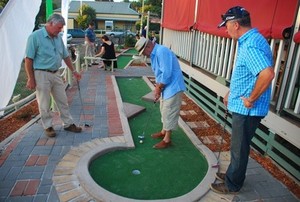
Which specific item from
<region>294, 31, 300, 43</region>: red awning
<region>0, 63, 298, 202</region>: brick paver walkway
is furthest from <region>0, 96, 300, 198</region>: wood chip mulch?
<region>294, 31, 300, 43</region>: red awning

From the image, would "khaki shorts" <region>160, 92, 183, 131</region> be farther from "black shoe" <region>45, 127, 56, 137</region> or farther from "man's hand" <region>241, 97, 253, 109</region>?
"black shoe" <region>45, 127, 56, 137</region>

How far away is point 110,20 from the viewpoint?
47500 mm

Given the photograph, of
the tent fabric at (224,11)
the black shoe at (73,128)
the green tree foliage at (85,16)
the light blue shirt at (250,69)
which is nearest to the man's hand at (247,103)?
the light blue shirt at (250,69)

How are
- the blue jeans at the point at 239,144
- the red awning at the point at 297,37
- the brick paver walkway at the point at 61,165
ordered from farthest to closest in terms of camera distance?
the red awning at the point at 297,37 → the brick paver walkway at the point at 61,165 → the blue jeans at the point at 239,144

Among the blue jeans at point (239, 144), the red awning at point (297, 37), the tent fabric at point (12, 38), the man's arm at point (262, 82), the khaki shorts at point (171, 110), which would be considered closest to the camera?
the man's arm at point (262, 82)

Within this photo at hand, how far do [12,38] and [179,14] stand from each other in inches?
222

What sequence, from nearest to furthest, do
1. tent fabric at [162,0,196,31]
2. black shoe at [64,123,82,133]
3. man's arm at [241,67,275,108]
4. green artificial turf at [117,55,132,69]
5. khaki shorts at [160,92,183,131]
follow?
man's arm at [241,67,275,108] < khaki shorts at [160,92,183,131] < black shoe at [64,123,82,133] < tent fabric at [162,0,196,31] < green artificial turf at [117,55,132,69]

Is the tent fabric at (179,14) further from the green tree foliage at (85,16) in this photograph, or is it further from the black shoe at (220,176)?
the green tree foliage at (85,16)

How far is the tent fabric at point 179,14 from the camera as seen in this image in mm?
7250

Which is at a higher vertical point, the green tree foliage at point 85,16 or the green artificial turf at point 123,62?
the green tree foliage at point 85,16

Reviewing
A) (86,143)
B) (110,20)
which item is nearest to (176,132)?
(86,143)

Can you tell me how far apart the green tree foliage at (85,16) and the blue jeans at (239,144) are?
138 ft

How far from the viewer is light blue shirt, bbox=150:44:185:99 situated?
3822mm

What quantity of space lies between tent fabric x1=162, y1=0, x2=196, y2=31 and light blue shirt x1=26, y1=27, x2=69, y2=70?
408cm
